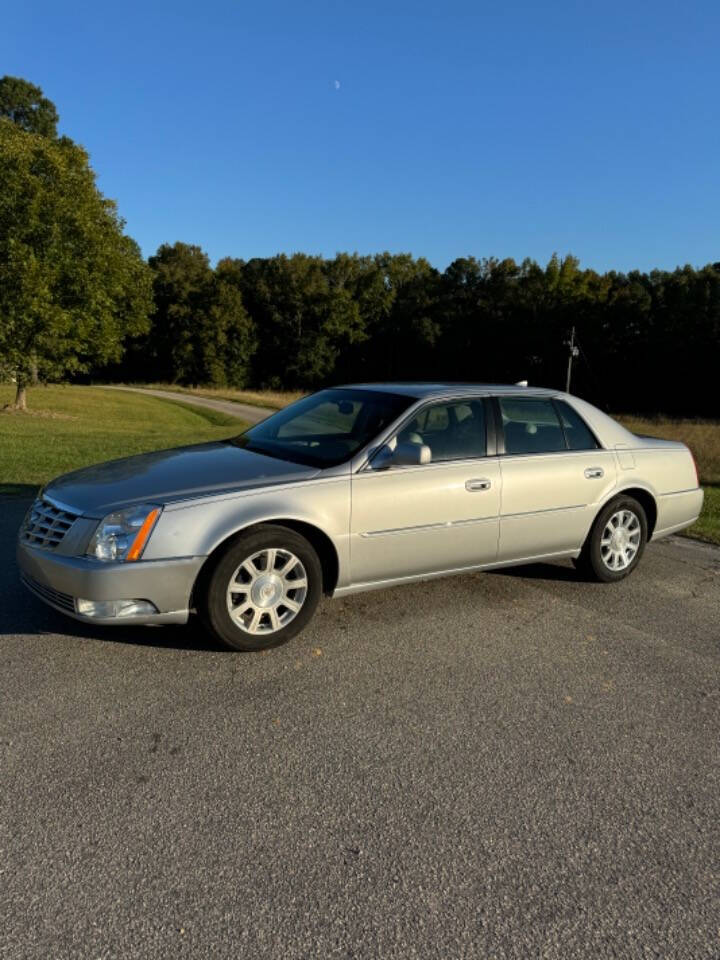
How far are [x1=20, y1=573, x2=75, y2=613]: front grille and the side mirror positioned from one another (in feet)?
6.31

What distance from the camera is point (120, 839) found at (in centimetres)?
249

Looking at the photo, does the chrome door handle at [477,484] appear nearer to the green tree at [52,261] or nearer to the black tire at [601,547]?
the black tire at [601,547]

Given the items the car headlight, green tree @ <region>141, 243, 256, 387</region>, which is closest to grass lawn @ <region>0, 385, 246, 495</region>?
the car headlight

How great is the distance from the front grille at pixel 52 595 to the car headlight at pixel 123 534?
0.30m

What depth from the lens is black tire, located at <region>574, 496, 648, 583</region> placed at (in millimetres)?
5477

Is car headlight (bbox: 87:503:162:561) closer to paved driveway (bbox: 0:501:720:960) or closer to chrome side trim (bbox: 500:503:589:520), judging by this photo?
paved driveway (bbox: 0:501:720:960)

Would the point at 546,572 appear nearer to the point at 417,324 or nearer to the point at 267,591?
the point at 267,591

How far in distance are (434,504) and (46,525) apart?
2.35 m

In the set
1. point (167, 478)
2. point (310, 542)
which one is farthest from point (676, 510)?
point (167, 478)

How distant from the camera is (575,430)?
5574 millimetres

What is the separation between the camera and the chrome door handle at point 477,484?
479cm

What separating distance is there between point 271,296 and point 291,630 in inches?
3150

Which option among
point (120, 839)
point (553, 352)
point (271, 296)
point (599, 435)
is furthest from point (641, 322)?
point (120, 839)

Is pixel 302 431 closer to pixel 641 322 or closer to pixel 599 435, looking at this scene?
pixel 599 435
